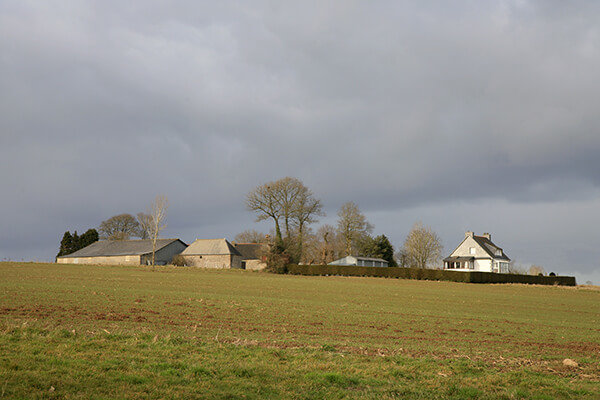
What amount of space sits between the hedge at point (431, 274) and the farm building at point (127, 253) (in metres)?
36.7

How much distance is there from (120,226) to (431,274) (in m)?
80.9

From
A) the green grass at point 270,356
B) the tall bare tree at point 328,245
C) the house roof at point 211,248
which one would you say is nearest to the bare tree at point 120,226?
the house roof at point 211,248

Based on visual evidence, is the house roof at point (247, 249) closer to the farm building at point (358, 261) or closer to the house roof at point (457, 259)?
the farm building at point (358, 261)

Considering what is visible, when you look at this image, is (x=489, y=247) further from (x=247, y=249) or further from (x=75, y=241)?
(x=75, y=241)

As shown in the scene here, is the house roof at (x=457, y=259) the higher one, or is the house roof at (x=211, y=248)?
the house roof at (x=211, y=248)

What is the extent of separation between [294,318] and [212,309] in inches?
170

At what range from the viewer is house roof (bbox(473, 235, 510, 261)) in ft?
335

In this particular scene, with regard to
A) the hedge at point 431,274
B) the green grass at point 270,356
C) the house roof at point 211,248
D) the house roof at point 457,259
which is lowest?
the hedge at point 431,274

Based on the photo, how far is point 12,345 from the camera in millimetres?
10109

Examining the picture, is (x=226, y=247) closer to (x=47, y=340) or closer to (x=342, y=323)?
(x=342, y=323)

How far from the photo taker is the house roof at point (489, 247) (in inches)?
4023

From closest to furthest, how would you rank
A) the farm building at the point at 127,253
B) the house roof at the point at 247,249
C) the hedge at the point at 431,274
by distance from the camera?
the hedge at the point at 431,274 < the farm building at the point at 127,253 < the house roof at the point at 247,249

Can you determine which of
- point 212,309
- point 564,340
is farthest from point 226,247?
point 564,340

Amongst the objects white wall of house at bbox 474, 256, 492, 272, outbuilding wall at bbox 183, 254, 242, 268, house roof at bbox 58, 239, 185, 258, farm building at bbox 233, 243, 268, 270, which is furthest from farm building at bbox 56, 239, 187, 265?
white wall of house at bbox 474, 256, 492, 272
